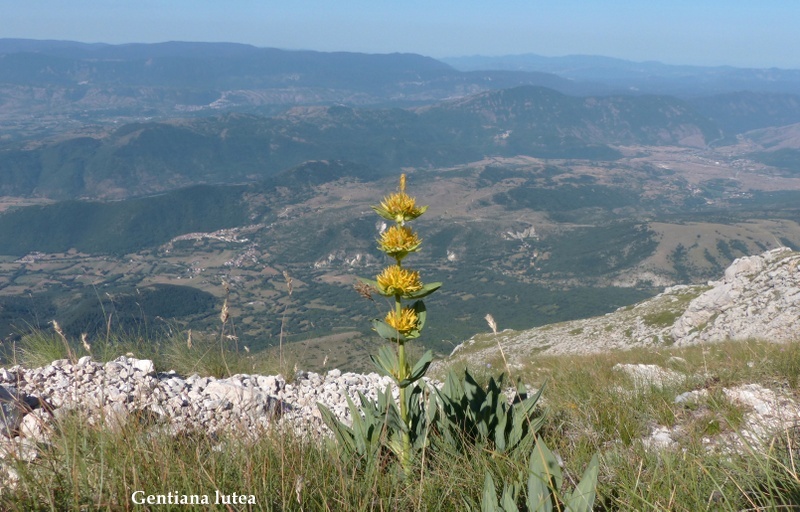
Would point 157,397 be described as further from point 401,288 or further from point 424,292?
point 424,292

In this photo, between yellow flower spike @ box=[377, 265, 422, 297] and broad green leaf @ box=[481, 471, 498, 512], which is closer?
broad green leaf @ box=[481, 471, 498, 512]

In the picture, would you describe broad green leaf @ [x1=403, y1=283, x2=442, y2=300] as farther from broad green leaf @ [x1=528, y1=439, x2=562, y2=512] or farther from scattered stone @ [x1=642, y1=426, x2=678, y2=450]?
scattered stone @ [x1=642, y1=426, x2=678, y2=450]

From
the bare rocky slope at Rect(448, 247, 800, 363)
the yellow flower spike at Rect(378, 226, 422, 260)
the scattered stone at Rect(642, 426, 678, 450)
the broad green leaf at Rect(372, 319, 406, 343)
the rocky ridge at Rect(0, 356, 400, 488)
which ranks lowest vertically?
the bare rocky slope at Rect(448, 247, 800, 363)

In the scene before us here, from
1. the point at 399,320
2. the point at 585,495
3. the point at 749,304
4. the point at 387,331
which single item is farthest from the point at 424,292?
the point at 749,304

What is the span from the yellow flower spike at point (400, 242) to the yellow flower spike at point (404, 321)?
34cm

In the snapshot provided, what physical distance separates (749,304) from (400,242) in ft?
90.4

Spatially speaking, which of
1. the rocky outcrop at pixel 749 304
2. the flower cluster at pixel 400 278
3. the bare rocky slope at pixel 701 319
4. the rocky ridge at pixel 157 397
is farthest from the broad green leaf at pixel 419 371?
the rocky outcrop at pixel 749 304

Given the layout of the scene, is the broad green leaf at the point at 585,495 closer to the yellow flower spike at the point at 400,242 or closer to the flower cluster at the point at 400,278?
the flower cluster at the point at 400,278

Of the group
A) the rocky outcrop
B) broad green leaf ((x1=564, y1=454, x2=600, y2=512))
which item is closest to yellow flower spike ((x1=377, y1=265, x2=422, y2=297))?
broad green leaf ((x1=564, y1=454, x2=600, y2=512))

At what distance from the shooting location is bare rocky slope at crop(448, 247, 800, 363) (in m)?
21.9

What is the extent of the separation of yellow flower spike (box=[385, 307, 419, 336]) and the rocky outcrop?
17.3 meters

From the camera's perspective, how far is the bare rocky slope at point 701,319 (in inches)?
861

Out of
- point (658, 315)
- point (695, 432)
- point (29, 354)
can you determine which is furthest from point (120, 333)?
point (658, 315)

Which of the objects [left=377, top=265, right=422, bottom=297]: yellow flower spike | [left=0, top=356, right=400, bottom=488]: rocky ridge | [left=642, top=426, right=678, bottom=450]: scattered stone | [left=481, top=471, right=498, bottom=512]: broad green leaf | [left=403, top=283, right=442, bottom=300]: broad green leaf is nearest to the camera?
[left=481, top=471, right=498, bottom=512]: broad green leaf
